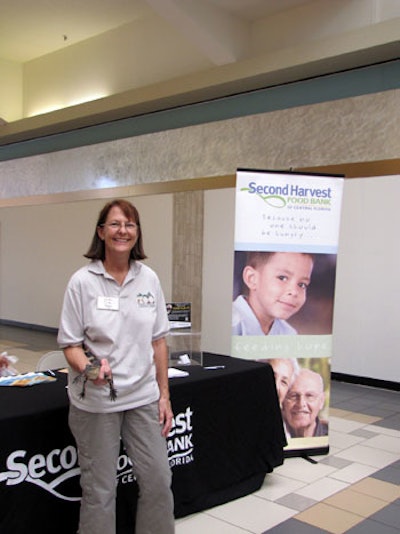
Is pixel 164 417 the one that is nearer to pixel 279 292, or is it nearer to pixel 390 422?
pixel 279 292

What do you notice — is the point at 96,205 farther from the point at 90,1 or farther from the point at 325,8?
the point at 325,8

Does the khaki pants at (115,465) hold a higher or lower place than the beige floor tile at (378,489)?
higher

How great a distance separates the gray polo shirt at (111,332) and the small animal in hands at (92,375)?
0.02m

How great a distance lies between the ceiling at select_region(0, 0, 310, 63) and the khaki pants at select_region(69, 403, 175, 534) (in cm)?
495

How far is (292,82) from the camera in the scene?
6.36m

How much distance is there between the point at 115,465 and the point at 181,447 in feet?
2.73

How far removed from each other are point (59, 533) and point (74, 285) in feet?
3.54

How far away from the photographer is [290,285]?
388 cm

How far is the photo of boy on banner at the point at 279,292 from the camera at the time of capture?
383 centimetres

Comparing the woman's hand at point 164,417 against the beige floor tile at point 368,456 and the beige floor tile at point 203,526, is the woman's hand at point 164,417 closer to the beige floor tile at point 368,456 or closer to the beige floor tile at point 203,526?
the beige floor tile at point 203,526

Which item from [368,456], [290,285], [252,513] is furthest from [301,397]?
[252,513]

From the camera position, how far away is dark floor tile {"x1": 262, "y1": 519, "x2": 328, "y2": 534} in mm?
2879

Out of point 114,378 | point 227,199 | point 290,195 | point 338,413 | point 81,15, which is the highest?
point 81,15

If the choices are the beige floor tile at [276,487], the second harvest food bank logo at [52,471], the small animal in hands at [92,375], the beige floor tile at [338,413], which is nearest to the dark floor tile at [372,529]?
the beige floor tile at [276,487]
